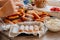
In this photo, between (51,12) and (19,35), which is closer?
(19,35)

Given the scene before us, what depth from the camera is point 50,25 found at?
798 millimetres

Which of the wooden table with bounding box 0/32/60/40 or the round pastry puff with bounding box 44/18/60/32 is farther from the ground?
the round pastry puff with bounding box 44/18/60/32

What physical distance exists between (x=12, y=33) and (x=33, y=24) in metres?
0.16

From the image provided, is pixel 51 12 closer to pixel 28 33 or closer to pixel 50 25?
pixel 50 25

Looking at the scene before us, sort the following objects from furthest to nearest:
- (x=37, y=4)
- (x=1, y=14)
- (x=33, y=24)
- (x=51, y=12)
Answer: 1. (x=37, y=4)
2. (x=51, y=12)
3. (x=33, y=24)
4. (x=1, y=14)

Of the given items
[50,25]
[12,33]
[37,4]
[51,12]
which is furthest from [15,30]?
[37,4]

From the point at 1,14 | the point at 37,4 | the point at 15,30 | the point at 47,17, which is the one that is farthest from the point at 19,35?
the point at 37,4

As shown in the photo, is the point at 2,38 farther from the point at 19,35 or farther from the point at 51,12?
the point at 51,12

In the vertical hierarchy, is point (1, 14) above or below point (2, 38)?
above

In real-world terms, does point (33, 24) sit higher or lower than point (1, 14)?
lower

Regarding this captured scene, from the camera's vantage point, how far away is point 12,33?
28.8 inches

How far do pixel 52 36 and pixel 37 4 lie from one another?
0.45 metres

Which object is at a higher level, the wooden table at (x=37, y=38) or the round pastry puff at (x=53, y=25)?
the round pastry puff at (x=53, y=25)

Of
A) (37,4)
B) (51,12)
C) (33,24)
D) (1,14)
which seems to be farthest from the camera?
(37,4)
